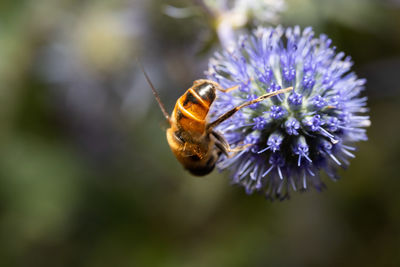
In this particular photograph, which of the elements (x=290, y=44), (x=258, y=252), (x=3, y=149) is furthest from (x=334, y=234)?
(x=3, y=149)

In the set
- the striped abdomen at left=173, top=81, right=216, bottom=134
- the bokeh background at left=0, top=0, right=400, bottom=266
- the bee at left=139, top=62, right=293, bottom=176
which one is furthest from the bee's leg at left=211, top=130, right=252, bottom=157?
the bokeh background at left=0, top=0, right=400, bottom=266

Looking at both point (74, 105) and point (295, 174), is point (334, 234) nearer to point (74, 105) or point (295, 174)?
point (295, 174)

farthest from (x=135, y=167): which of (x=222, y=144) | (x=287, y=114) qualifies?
(x=287, y=114)

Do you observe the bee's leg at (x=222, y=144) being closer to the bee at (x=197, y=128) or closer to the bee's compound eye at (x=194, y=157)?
the bee at (x=197, y=128)

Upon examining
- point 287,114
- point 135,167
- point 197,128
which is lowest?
point 135,167

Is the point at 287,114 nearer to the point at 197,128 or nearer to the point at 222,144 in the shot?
the point at 222,144

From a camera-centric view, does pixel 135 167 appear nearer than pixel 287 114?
No

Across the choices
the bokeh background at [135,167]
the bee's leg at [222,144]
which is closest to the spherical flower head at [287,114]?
the bee's leg at [222,144]
